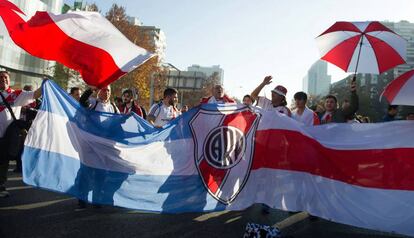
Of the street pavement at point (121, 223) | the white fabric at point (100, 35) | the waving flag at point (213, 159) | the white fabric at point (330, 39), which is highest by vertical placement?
the white fabric at point (330, 39)

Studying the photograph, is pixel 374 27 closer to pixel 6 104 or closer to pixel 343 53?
pixel 343 53

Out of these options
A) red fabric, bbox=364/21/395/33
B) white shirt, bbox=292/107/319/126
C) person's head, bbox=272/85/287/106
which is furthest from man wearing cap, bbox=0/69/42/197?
red fabric, bbox=364/21/395/33

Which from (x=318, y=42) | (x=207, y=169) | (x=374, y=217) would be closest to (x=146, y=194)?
(x=207, y=169)

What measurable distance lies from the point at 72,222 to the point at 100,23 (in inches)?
107

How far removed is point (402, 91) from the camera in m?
4.45

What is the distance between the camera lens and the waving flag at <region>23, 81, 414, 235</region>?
489cm

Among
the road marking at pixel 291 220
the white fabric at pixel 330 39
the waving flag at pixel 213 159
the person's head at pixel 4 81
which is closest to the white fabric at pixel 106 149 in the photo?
the waving flag at pixel 213 159

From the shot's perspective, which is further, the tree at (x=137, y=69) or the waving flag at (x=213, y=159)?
the tree at (x=137, y=69)

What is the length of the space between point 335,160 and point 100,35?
11.5 ft

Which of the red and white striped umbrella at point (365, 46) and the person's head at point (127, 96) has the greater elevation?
the red and white striped umbrella at point (365, 46)

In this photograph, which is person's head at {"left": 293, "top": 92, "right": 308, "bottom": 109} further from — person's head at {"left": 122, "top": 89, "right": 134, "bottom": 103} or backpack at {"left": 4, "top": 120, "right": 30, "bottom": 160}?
backpack at {"left": 4, "top": 120, "right": 30, "bottom": 160}

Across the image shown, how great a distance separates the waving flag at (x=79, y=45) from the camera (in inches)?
201

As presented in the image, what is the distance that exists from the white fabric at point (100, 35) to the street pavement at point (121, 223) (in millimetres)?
2041

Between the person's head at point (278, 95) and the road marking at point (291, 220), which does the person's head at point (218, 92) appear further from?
the road marking at point (291, 220)
